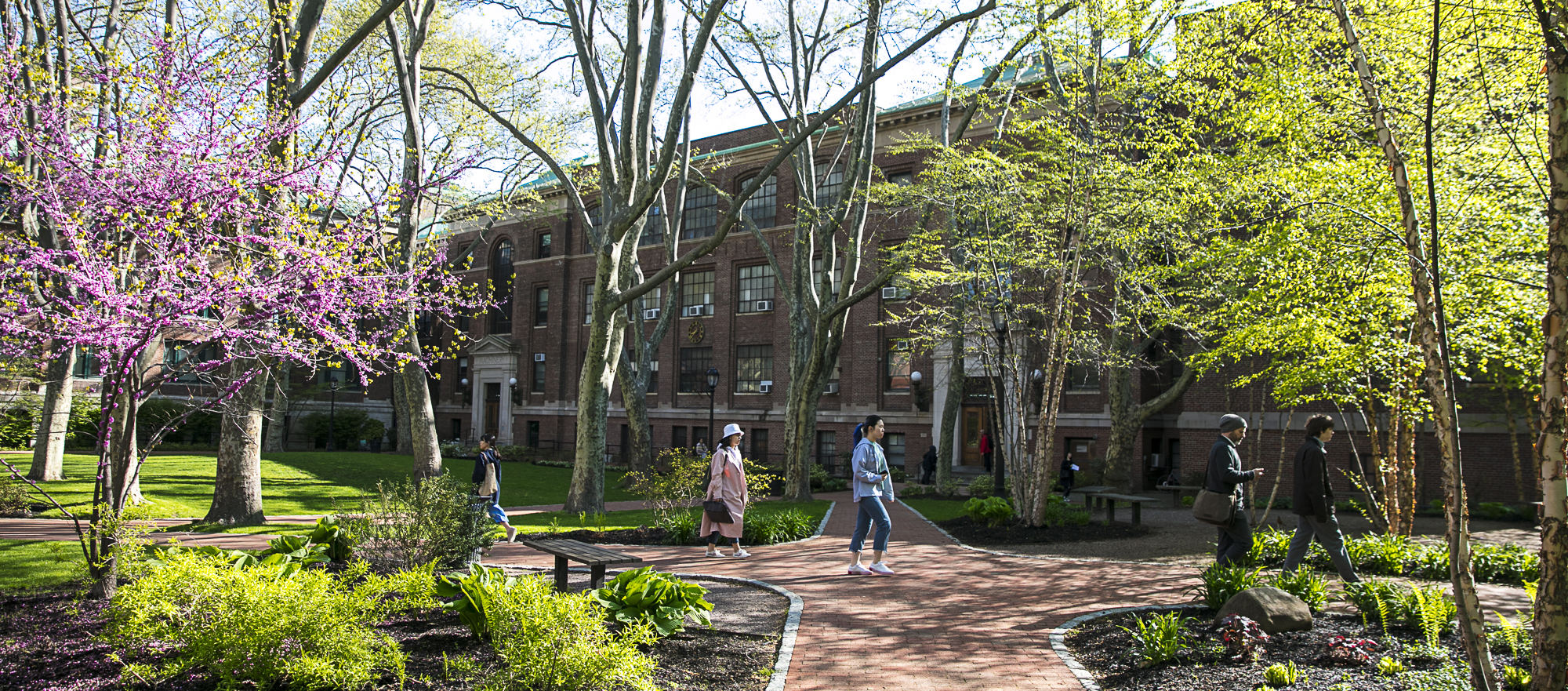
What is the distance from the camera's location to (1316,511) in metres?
8.16

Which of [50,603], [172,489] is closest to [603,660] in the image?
[50,603]

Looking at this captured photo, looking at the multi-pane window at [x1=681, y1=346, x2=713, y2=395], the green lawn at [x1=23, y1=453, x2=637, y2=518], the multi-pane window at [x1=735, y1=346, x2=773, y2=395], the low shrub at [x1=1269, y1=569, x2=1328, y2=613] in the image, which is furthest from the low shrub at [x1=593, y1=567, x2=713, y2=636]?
the multi-pane window at [x1=681, y1=346, x2=713, y2=395]

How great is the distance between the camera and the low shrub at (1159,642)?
5.95 meters

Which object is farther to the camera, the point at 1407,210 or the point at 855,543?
the point at 855,543

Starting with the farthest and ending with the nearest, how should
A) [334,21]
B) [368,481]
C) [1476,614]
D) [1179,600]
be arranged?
[368,481] → [334,21] → [1179,600] → [1476,614]

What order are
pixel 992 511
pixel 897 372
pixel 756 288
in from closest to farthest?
pixel 992 511
pixel 897 372
pixel 756 288

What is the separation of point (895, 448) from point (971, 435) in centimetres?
274

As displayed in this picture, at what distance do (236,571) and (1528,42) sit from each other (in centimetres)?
952

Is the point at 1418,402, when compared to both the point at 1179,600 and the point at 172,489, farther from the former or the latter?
the point at 172,489

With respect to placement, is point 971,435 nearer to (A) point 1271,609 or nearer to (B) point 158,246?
(A) point 1271,609

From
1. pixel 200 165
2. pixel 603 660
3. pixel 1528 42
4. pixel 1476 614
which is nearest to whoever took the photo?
pixel 1476 614

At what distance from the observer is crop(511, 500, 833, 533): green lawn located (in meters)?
13.7

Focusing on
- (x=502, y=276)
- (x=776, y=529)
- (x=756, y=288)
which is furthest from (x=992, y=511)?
(x=502, y=276)

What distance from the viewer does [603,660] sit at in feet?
15.3
